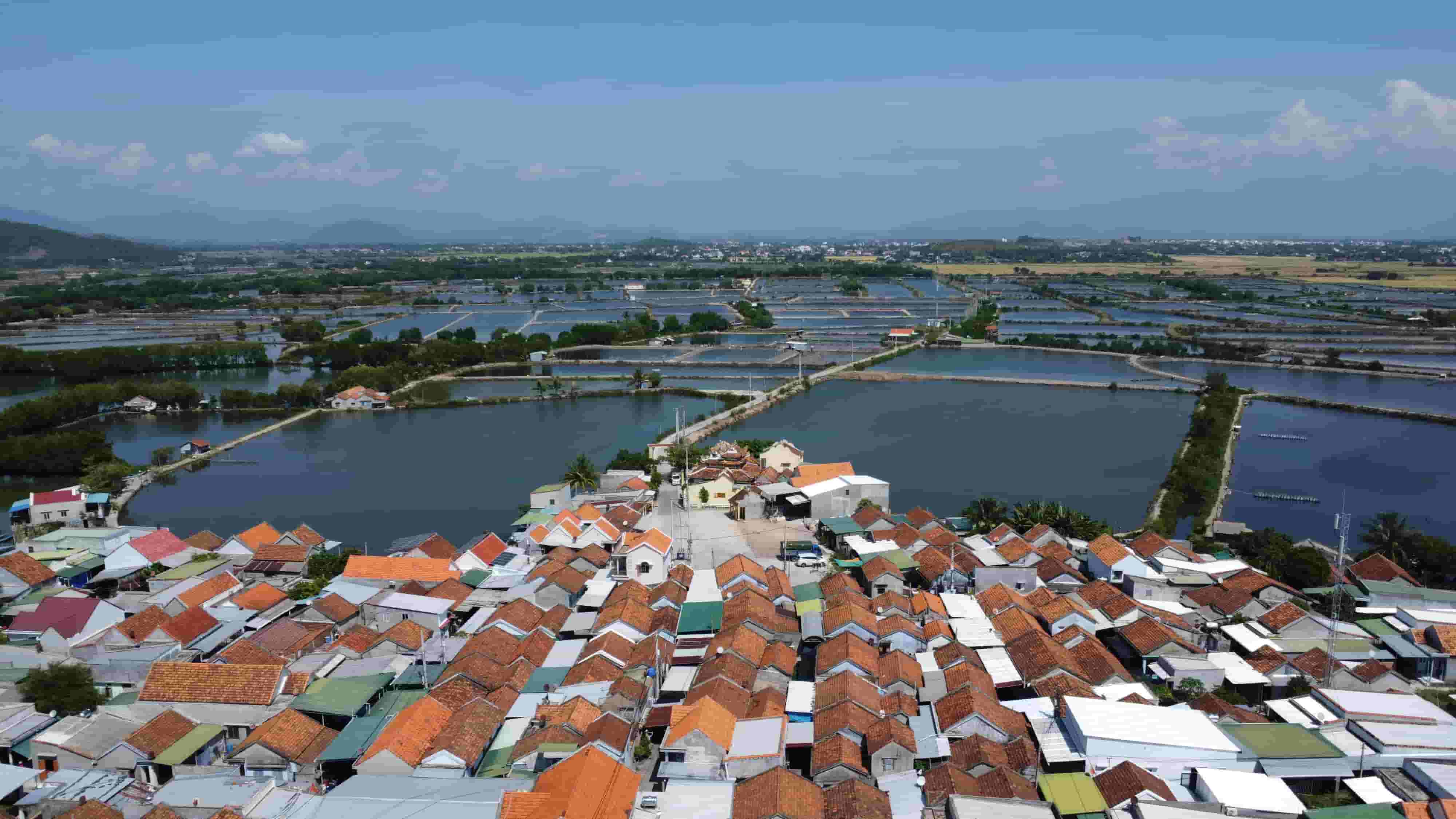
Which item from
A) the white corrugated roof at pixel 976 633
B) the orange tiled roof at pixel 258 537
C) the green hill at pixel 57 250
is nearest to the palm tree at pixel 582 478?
the orange tiled roof at pixel 258 537

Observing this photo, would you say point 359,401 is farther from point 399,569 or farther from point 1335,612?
point 1335,612

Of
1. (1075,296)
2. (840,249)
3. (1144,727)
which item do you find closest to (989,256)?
(840,249)

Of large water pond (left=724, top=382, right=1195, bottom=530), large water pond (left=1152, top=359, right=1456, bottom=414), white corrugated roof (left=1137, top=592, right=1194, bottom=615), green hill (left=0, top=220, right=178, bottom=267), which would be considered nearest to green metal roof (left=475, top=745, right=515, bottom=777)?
white corrugated roof (left=1137, top=592, right=1194, bottom=615)

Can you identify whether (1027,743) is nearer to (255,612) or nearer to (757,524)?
(757,524)

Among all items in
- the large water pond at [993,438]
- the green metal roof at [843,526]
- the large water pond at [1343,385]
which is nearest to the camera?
the green metal roof at [843,526]

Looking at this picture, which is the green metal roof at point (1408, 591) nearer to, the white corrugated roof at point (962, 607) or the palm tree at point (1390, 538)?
the palm tree at point (1390, 538)

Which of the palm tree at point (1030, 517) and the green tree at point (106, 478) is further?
the green tree at point (106, 478)

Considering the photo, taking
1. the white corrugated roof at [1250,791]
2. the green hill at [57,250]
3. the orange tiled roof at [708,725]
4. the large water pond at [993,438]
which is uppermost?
A: the green hill at [57,250]
